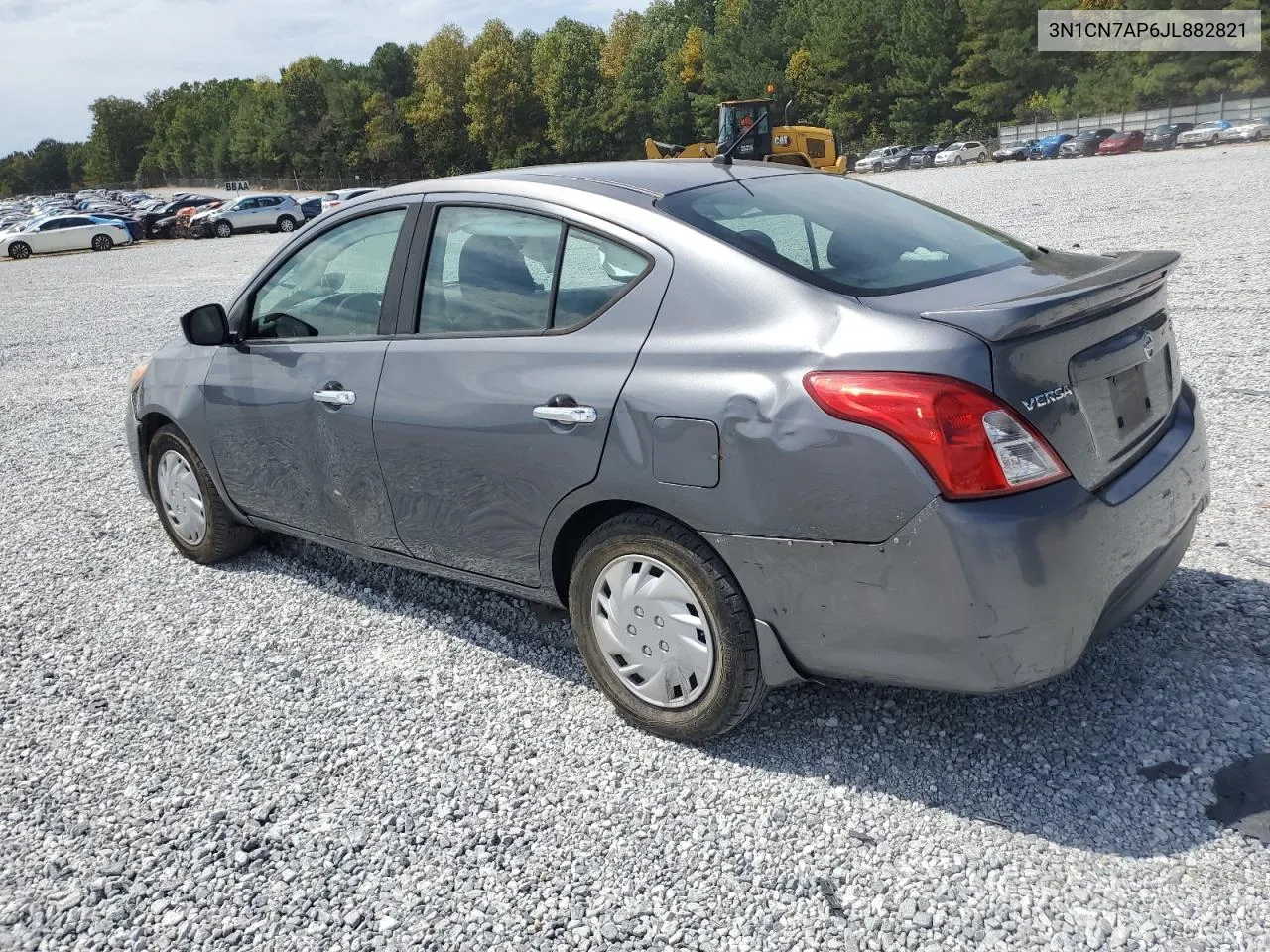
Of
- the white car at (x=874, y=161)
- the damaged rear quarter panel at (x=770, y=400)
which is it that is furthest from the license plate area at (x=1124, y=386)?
the white car at (x=874, y=161)

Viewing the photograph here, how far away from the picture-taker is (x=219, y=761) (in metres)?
3.51

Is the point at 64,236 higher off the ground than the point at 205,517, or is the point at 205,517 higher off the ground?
the point at 64,236

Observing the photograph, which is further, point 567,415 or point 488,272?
point 488,272

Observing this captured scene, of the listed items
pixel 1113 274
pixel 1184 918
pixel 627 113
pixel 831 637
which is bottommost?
pixel 1184 918

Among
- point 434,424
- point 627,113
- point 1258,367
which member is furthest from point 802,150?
point 627,113

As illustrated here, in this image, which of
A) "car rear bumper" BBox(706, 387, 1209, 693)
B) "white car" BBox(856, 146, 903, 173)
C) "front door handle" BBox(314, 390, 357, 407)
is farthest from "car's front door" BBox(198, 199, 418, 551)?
"white car" BBox(856, 146, 903, 173)

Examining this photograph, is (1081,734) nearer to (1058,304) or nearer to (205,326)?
(1058,304)

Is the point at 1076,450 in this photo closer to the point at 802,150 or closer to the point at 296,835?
Answer: the point at 296,835

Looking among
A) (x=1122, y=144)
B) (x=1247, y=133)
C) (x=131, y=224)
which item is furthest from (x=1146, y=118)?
(x=131, y=224)

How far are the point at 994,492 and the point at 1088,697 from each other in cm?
115

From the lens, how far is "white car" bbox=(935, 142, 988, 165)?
6203cm

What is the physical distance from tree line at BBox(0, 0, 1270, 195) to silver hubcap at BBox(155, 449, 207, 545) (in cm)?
7369

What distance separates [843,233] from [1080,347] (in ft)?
3.04

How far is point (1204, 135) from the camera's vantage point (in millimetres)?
50156
